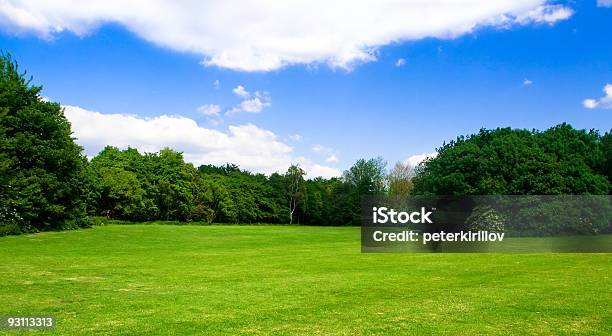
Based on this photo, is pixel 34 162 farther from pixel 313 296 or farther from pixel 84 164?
pixel 313 296

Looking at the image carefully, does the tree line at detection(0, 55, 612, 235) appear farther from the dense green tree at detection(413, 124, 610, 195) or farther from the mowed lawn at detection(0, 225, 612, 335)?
the mowed lawn at detection(0, 225, 612, 335)

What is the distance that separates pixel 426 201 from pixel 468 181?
4477 millimetres

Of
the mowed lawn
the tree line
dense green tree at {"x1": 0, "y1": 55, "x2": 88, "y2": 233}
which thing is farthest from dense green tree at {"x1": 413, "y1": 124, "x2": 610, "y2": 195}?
dense green tree at {"x1": 0, "y1": 55, "x2": 88, "y2": 233}

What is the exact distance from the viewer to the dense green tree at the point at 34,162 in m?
44.7

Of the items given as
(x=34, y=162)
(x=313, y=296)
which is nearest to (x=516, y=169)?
(x=313, y=296)

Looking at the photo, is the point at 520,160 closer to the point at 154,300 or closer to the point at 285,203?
the point at 154,300

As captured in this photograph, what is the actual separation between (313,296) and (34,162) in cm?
4426

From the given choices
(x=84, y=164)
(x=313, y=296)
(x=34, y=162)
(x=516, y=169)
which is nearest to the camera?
(x=313, y=296)

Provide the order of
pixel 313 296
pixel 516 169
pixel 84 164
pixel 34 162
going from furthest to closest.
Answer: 1. pixel 84 164
2. pixel 34 162
3. pixel 516 169
4. pixel 313 296

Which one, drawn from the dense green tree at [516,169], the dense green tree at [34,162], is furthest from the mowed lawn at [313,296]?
the dense green tree at [34,162]

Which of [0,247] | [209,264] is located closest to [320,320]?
[209,264]

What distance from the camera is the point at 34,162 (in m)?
49.2

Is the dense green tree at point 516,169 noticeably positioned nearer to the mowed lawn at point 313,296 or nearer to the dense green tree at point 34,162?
the mowed lawn at point 313,296

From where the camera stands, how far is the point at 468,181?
44.7 m
